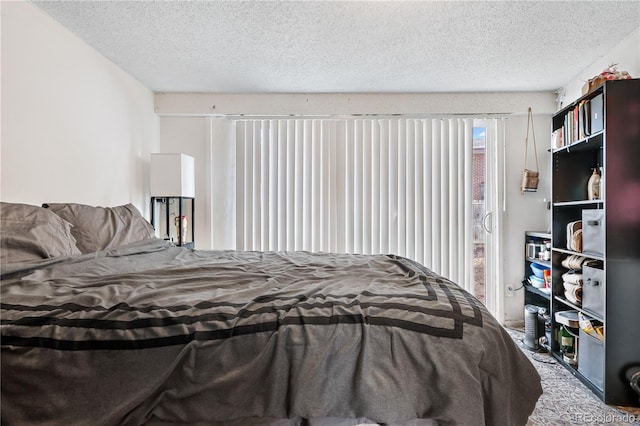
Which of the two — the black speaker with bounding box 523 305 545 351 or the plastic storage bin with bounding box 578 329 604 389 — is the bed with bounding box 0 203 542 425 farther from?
the black speaker with bounding box 523 305 545 351

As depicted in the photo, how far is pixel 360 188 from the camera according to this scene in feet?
11.6

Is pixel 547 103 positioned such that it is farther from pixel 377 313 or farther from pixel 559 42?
pixel 377 313

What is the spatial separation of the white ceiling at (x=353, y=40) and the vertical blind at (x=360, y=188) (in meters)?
0.50

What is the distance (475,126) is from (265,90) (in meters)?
2.24

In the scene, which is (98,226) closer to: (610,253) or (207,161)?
(207,161)

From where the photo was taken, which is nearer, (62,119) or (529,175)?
→ (62,119)

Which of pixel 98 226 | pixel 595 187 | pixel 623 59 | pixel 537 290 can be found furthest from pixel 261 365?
pixel 623 59

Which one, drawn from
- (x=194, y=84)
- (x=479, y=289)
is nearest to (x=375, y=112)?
(x=194, y=84)

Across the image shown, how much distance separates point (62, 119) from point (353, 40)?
2.09m

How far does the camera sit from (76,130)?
7.83 ft

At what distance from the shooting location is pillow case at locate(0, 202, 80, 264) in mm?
1442

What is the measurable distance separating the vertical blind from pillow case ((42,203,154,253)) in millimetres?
1427

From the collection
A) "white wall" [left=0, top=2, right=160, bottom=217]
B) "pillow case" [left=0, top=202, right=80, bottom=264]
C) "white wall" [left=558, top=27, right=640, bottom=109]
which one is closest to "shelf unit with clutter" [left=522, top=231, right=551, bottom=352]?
"white wall" [left=558, top=27, right=640, bottom=109]

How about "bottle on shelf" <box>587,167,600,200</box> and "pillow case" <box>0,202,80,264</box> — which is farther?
"bottle on shelf" <box>587,167,600,200</box>
